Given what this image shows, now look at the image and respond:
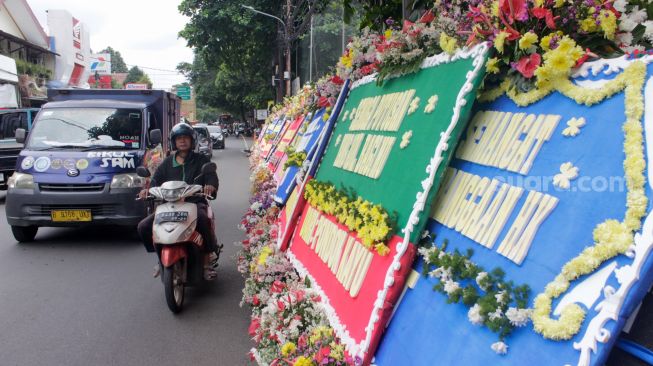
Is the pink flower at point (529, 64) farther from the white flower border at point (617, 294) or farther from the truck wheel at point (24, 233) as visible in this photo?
the truck wheel at point (24, 233)

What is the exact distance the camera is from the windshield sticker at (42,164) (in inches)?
274

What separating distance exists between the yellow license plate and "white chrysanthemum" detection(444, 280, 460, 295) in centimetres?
609

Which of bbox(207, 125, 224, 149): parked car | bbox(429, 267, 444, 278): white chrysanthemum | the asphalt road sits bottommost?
bbox(207, 125, 224, 149): parked car

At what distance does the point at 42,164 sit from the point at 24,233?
1.09m

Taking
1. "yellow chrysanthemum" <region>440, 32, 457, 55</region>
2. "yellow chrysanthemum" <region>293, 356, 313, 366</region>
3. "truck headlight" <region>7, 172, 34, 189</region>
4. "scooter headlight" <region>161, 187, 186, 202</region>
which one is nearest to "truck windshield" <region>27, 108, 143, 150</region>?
"truck headlight" <region>7, 172, 34, 189</region>

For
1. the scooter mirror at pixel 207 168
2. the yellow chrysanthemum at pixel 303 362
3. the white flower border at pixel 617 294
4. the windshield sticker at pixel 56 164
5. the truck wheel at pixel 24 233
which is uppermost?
the white flower border at pixel 617 294

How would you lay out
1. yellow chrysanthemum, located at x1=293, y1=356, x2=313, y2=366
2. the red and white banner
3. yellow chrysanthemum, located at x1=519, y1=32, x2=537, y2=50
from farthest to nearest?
yellow chrysanthemum, located at x1=293, y1=356, x2=313, y2=366 → the red and white banner → yellow chrysanthemum, located at x1=519, y1=32, x2=537, y2=50

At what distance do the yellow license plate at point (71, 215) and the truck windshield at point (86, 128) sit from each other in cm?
103

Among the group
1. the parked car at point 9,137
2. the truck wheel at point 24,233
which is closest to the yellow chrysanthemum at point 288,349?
the truck wheel at point 24,233

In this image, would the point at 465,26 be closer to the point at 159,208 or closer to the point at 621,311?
the point at 621,311

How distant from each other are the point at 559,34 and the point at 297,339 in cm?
221

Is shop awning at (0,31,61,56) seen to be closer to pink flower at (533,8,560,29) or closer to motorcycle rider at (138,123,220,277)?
motorcycle rider at (138,123,220,277)

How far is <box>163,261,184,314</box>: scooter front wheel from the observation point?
4430 millimetres

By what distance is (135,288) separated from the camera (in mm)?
5340
